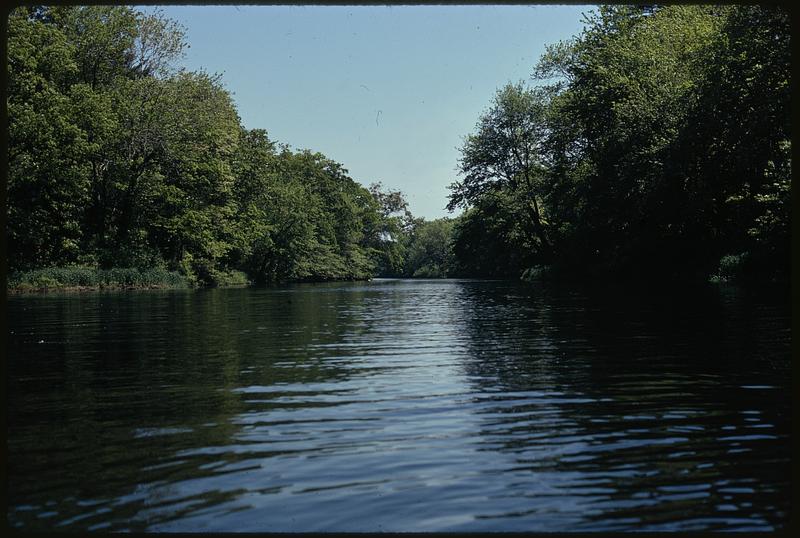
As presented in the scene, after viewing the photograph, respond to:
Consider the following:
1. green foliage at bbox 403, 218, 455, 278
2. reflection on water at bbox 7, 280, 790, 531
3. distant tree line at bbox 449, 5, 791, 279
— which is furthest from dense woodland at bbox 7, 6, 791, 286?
green foliage at bbox 403, 218, 455, 278

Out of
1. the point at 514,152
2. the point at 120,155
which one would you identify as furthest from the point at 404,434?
the point at 514,152

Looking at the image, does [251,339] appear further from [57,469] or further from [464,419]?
[57,469]

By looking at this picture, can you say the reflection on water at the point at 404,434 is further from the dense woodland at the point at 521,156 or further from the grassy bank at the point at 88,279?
the grassy bank at the point at 88,279

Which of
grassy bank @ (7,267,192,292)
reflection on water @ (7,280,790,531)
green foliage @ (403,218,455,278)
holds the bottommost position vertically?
reflection on water @ (7,280,790,531)

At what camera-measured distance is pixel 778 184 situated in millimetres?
30484

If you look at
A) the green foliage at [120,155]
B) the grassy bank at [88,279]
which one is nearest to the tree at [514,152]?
the green foliage at [120,155]

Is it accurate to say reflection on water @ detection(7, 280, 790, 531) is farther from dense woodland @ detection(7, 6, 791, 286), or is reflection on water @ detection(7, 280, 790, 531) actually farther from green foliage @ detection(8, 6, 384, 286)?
green foliage @ detection(8, 6, 384, 286)

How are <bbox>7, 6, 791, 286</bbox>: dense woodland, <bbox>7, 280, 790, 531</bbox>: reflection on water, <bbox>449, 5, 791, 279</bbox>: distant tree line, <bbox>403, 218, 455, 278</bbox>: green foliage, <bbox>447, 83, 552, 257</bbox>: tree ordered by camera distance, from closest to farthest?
<bbox>7, 280, 790, 531</bbox>: reflection on water → <bbox>449, 5, 791, 279</bbox>: distant tree line → <bbox>7, 6, 791, 286</bbox>: dense woodland → <bbox>447, 83, 552, 257</bbox>: tree → <bbox>403, 218, 455, 278</bbox>: green foliage

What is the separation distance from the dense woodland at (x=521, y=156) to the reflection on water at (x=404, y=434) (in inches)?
843

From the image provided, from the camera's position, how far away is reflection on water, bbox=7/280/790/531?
5.29 metres

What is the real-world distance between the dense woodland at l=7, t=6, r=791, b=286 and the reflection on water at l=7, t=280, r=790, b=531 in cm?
2142

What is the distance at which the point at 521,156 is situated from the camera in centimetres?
7844

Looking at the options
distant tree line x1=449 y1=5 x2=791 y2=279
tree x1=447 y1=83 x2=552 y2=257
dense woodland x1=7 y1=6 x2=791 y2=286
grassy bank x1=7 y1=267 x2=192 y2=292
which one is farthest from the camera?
tree x1=447 y1=83 x2=552 y2=257

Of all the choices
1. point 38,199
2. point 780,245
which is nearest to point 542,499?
point 780,245
